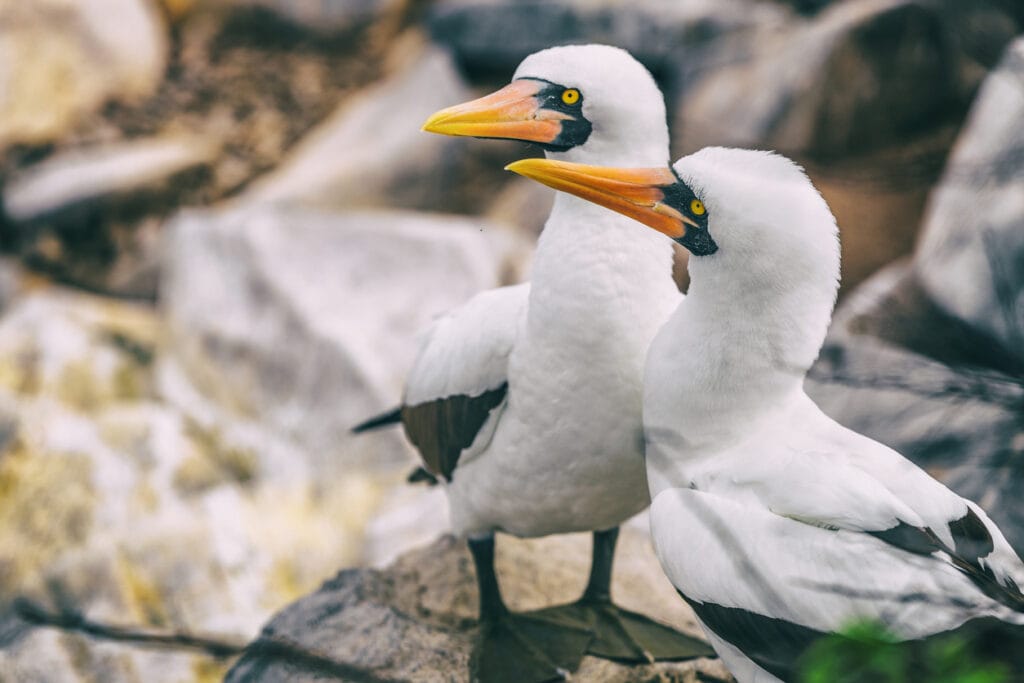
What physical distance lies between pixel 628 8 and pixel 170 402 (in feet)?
15.7

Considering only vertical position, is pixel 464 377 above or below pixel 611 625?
above

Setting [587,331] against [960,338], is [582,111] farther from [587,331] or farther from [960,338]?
[960,338]

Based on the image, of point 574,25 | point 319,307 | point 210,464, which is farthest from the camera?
point 574,25

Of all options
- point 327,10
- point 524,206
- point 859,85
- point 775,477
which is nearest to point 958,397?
point 775,477

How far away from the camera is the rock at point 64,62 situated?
8.81m

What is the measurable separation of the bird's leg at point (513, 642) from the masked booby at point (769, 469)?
2.65 ft

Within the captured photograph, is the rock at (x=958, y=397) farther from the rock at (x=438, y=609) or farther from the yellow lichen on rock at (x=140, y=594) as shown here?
the yellow lichen on rock at (x=140, y=594)

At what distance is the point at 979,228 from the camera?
4141 mm

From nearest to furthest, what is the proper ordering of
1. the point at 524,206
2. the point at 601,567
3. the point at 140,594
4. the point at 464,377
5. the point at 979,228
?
the point at 464,377 → the point at 601,567 → the point at 979,228 → the point at 140,594 → the point at 524,206

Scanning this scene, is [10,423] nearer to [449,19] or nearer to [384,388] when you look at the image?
[384,388]

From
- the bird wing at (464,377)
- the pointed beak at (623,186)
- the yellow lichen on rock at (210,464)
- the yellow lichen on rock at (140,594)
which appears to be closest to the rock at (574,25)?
the yellow lichen on rock at (210,464)

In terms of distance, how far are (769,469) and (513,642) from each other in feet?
4.28

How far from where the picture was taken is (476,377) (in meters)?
2.80

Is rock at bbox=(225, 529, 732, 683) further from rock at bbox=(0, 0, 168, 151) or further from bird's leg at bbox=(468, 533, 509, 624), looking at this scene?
rock at bbox=(0, 0, 168, 151)
